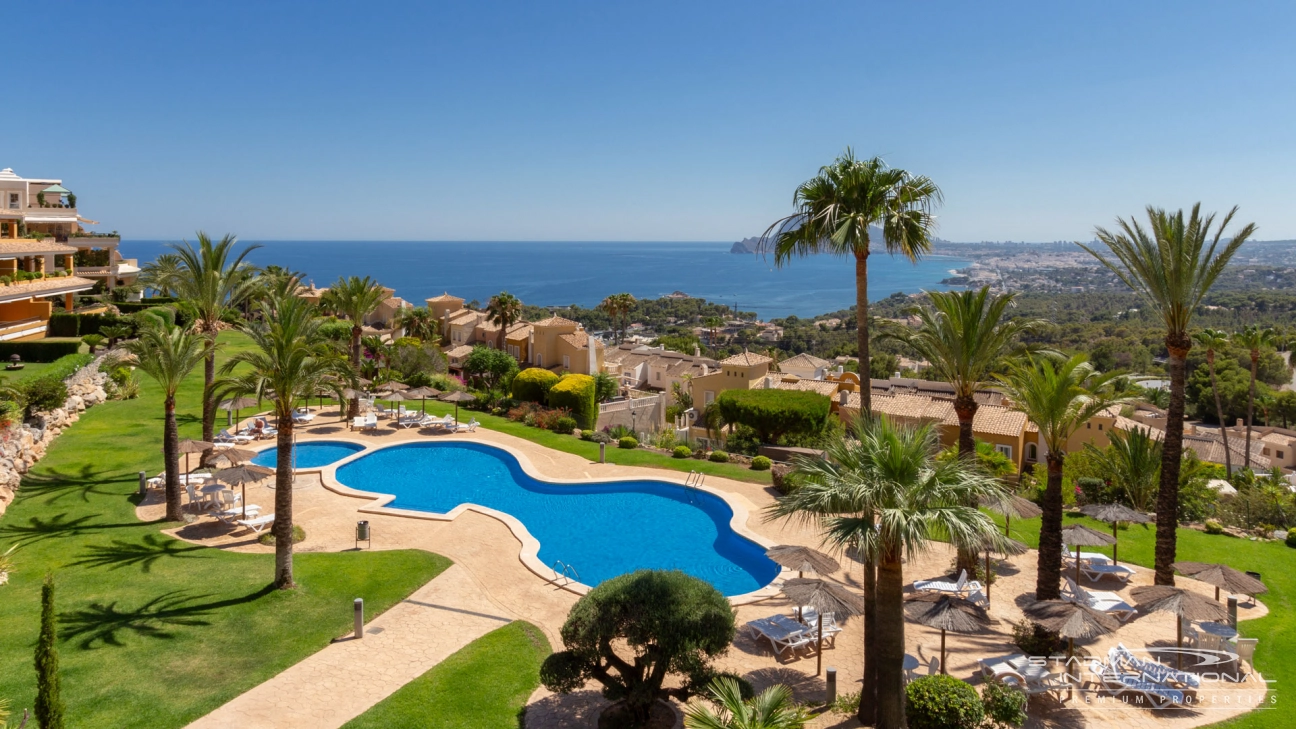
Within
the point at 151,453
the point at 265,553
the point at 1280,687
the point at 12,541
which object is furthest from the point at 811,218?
the point at 151,453

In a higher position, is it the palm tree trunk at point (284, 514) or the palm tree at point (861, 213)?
the palm tree at point (861, 213)

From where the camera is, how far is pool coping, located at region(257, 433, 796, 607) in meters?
15.8

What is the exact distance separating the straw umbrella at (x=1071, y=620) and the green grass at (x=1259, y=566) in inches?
75.4

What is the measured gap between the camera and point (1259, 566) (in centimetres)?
1686

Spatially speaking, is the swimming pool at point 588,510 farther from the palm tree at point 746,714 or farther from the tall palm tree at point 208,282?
the palm tree at point 746,714

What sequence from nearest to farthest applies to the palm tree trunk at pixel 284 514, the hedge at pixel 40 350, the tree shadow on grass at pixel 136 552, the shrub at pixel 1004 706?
the shrub at pixel 1004 706 → the palm tree trunk at pixel 284 514 → the tree shadow on grass at pixel 136 552 → the hedge at pixel 40 350

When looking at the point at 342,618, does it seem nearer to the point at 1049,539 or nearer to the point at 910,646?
the point at 910,646

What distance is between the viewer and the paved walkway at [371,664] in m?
10.6

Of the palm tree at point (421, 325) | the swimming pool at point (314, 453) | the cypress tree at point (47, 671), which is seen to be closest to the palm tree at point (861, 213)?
the cypress tree at point (47, 671)

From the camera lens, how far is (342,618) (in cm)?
1381

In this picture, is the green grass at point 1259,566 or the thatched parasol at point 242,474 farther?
the thatched parasol at point 242,474

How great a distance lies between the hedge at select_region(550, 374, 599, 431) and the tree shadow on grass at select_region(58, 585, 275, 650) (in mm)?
19800

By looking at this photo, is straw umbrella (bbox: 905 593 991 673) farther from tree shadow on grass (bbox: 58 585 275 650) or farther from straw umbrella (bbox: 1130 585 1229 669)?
tree shadow on grass (bbox: 58 585 275 650)

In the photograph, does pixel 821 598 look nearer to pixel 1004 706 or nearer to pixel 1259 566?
pixel 1004 706
